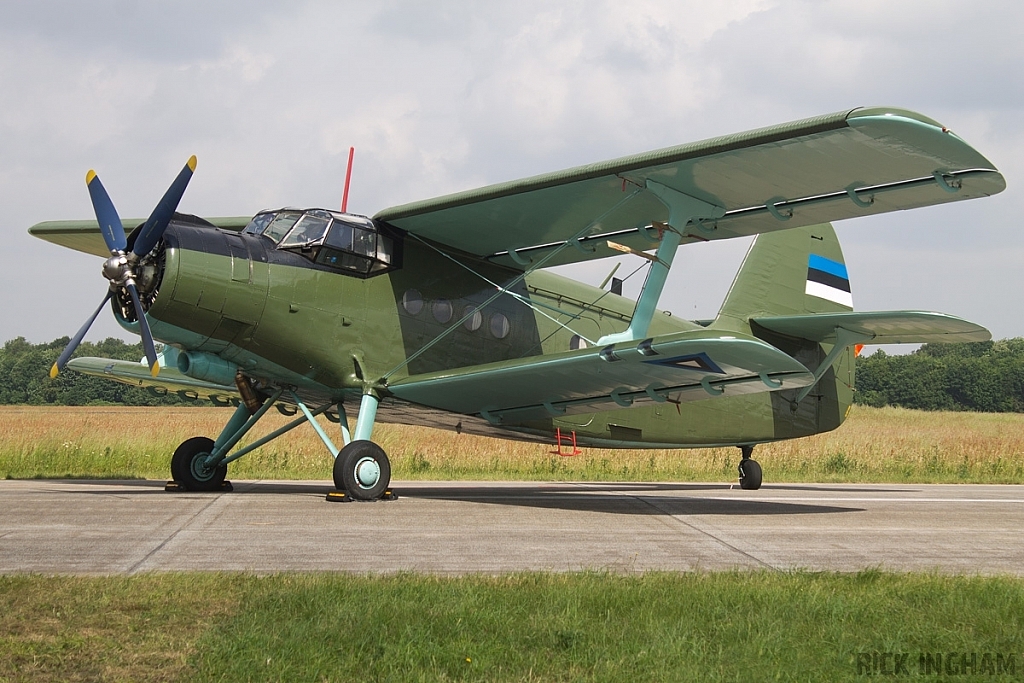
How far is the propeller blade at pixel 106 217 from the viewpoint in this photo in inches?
402

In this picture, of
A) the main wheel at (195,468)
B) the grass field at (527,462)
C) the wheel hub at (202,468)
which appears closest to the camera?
the main wheel at (195,468)

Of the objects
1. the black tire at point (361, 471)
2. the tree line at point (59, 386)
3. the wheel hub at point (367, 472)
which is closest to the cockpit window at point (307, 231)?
the black tire at point (361, 471)

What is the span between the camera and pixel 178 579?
17.0ft

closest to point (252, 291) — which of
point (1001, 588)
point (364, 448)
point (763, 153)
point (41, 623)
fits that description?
point (364, 448)

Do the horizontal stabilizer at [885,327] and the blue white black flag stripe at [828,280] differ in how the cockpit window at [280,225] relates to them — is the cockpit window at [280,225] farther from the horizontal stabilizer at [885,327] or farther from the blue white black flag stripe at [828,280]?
the blue white black flag stripe at [828,280]

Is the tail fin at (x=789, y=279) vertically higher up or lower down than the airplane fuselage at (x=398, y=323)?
higher up

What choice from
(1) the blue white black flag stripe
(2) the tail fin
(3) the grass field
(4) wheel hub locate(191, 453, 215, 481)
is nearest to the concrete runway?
(4) wheel hub locate(191, 453, 215, 481)

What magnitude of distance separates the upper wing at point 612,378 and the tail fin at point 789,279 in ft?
13.7

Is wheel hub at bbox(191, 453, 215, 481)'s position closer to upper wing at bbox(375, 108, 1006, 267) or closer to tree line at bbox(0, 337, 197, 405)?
upper wing at bbox(375, 108, 1006, 267)

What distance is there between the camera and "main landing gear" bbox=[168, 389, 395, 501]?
1052cm

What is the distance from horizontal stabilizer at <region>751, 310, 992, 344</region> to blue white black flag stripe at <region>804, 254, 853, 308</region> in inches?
54.4

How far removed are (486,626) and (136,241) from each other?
7.26 meters

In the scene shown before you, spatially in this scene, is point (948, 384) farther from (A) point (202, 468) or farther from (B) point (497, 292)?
(A) point (202, 468)

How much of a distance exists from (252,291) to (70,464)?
9.04 metres
